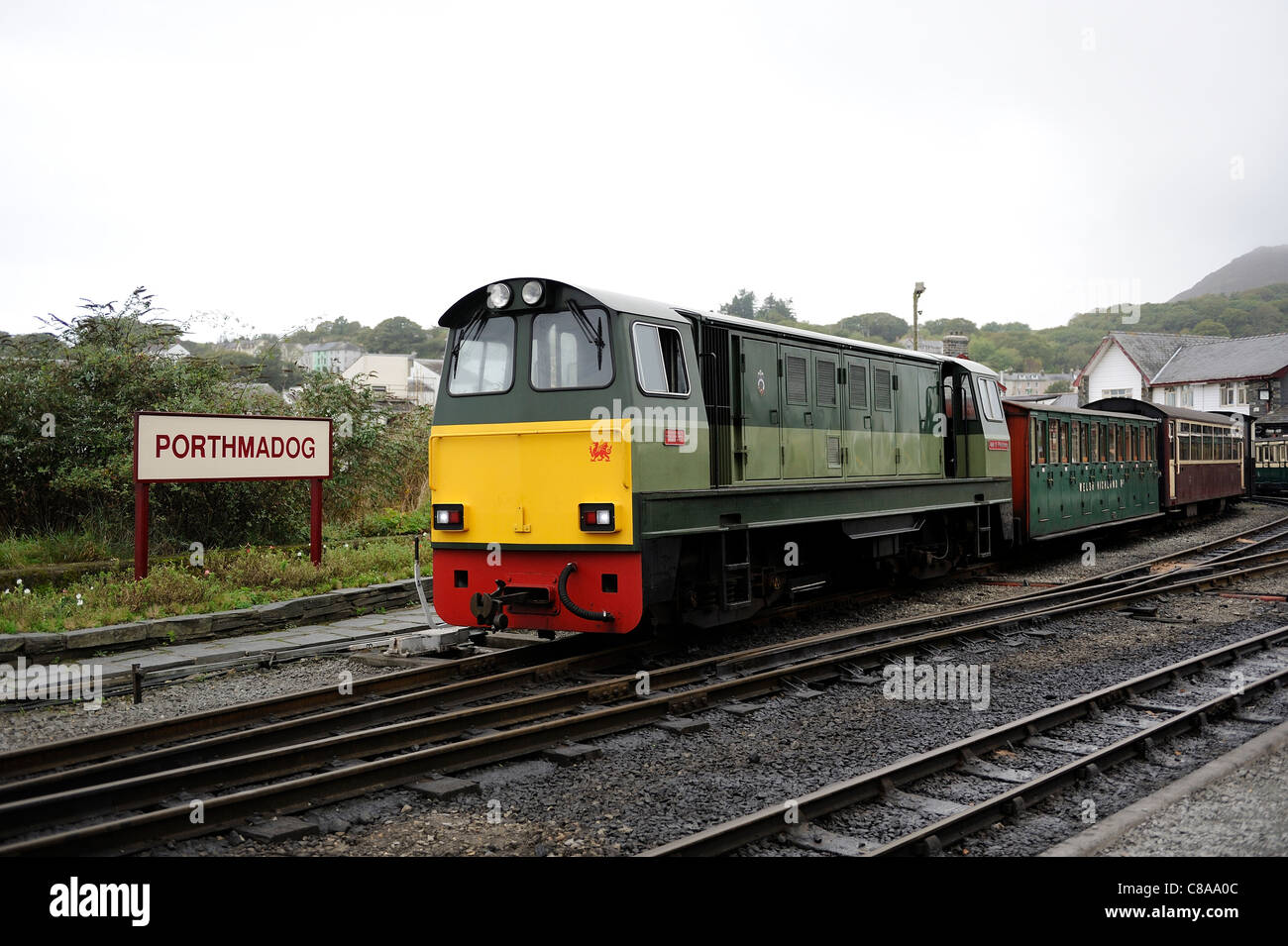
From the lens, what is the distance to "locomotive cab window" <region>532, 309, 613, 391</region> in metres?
8.38

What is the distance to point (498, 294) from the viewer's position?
8.79m

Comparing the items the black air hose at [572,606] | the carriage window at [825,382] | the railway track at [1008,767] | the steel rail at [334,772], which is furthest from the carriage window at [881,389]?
the black air hose at [572,606]

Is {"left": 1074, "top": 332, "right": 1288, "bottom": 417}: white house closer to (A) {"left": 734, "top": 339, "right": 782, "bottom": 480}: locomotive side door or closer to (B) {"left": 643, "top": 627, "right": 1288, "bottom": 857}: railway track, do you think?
(A) {"left": 734, "top": 339, "right": 782, "bottom": 480}: locomotive side door

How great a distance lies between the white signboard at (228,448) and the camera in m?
10.9

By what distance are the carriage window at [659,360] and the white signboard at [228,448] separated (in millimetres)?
5831

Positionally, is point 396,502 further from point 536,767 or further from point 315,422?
point 536,767

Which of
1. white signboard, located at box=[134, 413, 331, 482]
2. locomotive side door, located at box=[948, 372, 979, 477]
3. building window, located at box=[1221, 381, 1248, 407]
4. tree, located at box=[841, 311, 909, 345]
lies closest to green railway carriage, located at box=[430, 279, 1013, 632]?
white signboard, located at box=[134, 413, 331, 482]

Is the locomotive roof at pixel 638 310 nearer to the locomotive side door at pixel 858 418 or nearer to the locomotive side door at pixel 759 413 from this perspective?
the locomotive side door at pixel 759 413

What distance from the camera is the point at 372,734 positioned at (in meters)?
6.35

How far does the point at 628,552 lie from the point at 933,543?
7.48m

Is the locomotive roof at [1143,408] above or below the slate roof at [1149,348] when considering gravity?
below

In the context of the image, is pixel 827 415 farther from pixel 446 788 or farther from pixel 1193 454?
pixel 1193 454
